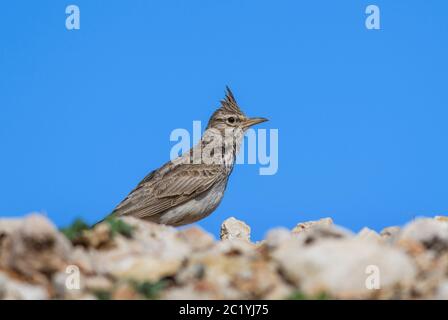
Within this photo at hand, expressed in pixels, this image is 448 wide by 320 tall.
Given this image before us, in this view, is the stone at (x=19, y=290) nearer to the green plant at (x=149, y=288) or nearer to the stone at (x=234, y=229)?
the green plant at (x=149, y=288)

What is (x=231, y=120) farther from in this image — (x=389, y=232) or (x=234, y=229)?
(x=389, y=232)

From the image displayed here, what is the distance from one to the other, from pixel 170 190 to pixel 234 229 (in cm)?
163

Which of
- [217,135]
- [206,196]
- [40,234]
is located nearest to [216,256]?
[40,234]

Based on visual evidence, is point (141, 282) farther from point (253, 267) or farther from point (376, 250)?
point (376, 250)

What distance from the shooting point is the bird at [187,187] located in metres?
15.2

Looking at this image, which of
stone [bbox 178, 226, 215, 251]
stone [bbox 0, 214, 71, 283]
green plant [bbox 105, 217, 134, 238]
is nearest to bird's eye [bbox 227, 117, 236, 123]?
stone [bbox 178, 226, 215, 251]

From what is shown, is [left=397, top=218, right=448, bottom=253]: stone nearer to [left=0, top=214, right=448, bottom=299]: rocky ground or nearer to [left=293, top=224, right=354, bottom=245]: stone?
[left=0, top=214, right=448, bottom=299]: rocky ground

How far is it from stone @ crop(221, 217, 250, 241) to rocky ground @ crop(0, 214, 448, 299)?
7.43m

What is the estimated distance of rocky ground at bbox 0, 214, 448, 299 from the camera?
A: 736cm

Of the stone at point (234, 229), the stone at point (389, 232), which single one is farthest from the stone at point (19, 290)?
the stone at point (234, 229)

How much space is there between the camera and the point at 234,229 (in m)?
16.1

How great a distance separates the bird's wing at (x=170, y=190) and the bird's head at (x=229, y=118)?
1.55 meters

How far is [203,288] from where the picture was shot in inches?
295

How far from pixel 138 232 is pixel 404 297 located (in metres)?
3.04
